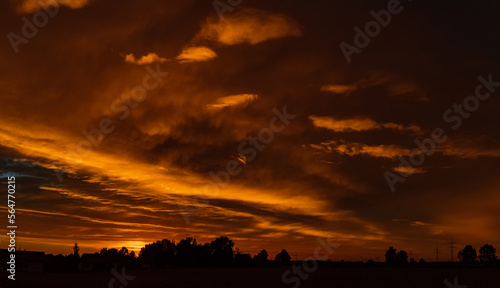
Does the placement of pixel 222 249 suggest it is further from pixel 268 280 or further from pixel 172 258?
pixel 268 280

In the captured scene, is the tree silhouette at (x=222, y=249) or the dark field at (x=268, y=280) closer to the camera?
the dark field at (x=268, y=280)

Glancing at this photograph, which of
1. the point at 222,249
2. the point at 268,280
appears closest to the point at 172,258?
the point at 222,249

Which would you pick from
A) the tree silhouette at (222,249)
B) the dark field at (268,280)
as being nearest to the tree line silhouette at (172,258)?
the tree silhouette at (222,249)

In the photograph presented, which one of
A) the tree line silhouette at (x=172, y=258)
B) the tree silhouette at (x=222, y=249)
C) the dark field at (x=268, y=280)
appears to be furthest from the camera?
the tree silhouette at (x=222, y=249)

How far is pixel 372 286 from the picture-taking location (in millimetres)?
63156

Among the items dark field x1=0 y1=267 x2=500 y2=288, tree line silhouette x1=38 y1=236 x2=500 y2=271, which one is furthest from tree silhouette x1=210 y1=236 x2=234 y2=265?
dark field x1=0 y1=267 x2=500 y2=288

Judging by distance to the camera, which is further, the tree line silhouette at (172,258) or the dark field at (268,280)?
the tree line silhouette at (172,258)

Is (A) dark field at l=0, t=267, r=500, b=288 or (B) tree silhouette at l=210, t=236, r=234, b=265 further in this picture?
(B) tree silhouette at l=210, t=236, r=234, b=265

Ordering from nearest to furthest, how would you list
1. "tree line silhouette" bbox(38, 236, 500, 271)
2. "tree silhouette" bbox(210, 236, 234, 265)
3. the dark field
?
the dark field < "tree line silhouette" bbox(38, 236, 500, 271) < "tree silhouette" bbox(210, 236, 234, 265)

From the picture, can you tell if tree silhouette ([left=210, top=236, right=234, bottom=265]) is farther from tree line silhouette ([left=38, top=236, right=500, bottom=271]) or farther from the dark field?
the dark field

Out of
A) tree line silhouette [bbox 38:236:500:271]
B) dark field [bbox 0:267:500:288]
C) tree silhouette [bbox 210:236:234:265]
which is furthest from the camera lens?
tree silhouette [bbox 210:236:234:265]

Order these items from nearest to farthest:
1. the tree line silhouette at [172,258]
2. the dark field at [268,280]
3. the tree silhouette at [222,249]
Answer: the dark field at [268,280], the tree line silhouette at [172,258], the tree silhouette at [222,249]

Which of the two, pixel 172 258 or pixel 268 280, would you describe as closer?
pixel 268 280

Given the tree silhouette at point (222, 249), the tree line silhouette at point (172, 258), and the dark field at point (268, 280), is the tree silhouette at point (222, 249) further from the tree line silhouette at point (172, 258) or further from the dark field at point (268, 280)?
the dark field at point (268, 280)
